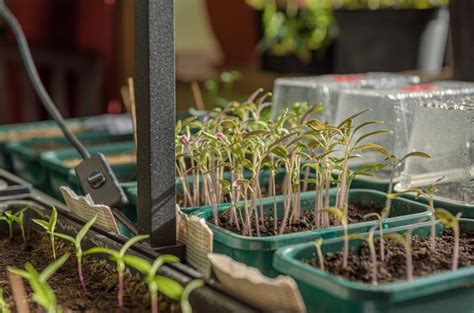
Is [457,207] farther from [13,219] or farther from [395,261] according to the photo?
[13,219]

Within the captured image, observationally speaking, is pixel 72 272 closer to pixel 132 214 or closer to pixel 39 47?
pixel 132 214

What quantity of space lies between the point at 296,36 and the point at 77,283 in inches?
62.3

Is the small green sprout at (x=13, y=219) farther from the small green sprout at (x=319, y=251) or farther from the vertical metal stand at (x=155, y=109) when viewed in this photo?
the small green sprout at (x=319, y=251)

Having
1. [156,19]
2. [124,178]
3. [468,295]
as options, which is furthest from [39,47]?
[468,295]

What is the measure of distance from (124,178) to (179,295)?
2.29 feet

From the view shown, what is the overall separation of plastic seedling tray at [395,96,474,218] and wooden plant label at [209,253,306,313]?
39 centimetres

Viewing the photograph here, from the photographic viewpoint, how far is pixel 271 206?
0.94 metres

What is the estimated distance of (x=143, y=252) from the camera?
73 centimetres

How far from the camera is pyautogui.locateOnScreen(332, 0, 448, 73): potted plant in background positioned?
6.57 ft

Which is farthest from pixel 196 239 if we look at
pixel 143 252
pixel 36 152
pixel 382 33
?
pixel 382 33

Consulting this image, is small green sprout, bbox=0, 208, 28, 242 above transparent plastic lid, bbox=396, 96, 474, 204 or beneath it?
beneath

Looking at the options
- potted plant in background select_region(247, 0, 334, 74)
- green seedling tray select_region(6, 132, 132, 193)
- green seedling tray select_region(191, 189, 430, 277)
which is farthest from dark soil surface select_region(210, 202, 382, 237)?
potted plant in background select_region(247, 0, 334, 74)

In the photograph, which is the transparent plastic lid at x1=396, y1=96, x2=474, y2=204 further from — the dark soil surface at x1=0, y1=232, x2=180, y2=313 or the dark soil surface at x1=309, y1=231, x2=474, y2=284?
the dark soil surface at x1=0, y1=232, x2=180, y2=313

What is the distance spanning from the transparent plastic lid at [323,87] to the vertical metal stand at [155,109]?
1.79 feet
